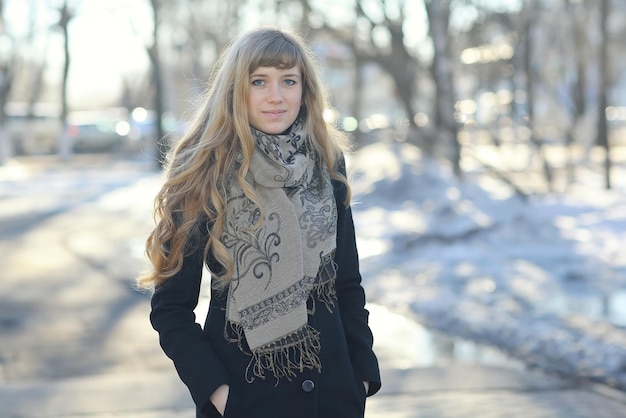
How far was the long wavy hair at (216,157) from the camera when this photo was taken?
7.91 ft

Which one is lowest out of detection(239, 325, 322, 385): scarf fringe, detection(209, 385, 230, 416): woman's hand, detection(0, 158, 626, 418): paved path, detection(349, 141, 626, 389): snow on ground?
detection(349, 141, 626, 389): snow on ground

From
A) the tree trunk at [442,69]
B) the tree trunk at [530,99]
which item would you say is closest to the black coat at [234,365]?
the tree trunk at [442,69]

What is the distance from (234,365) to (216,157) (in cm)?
55

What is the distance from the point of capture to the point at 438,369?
18.5 ft

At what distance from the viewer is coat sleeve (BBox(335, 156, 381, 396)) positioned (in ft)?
8.58

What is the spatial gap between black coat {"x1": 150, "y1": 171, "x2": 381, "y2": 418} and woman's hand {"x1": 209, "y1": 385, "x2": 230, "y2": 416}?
0.01 metres

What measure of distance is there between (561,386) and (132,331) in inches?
125

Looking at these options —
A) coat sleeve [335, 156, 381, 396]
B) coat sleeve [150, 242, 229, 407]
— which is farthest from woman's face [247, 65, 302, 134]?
coat sleeve [150, 242, 229, 407]

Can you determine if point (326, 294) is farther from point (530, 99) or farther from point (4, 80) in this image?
point (4, 80)

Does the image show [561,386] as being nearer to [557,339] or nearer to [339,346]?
[557,339]

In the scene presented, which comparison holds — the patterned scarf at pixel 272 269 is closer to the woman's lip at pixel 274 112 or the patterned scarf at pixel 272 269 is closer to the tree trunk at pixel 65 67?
the woman's lip at pixel 274 112

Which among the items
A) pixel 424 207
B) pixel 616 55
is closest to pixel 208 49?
pixel 616 55

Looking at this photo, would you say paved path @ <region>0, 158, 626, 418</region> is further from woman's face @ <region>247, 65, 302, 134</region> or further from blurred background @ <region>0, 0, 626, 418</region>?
woman's face @ <region>247, 65, 302, 134</region>

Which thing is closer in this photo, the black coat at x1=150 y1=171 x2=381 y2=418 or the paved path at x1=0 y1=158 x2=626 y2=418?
the black coat at x1=150 y1=171 x2=381 y2=418
